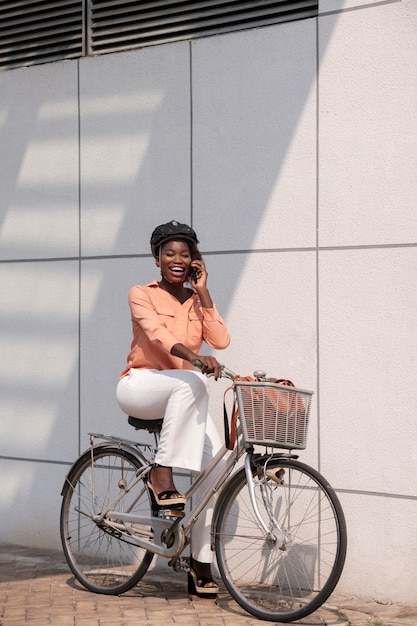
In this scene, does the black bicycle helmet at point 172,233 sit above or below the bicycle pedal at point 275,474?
above

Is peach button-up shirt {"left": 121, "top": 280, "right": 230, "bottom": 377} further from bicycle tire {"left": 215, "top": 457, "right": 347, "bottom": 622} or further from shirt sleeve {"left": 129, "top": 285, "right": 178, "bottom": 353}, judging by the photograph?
bicycle tire {"left": 215, "top": 457, "right": 347, "bottom": 622}

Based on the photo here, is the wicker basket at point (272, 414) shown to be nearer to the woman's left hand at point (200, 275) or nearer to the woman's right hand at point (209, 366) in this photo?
the woman's right hand at point (209, 366)

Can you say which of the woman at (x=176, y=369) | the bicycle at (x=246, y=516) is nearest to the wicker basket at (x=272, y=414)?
the bicycle at (x=246, y=516)

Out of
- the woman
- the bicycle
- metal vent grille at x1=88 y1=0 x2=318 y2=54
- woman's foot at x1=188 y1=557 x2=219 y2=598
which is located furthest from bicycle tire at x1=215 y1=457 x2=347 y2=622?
metal vent grille at x1=88 y1=0 x2=318 y2=54

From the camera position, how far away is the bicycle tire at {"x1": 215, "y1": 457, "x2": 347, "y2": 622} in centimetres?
561

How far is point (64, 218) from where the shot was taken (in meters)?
7.45

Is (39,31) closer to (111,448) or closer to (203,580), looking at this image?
(111,448)

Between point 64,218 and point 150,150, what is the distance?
2.87 ft

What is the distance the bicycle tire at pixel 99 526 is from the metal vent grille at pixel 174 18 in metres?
2.92

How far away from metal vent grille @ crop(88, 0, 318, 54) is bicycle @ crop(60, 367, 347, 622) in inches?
96.9

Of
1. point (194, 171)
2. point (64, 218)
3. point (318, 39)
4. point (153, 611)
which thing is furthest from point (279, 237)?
point (153, 611)

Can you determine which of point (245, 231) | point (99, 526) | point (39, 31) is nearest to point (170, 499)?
point (99, 526)

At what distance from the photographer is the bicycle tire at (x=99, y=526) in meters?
6.09

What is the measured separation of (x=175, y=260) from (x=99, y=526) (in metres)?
1.65
